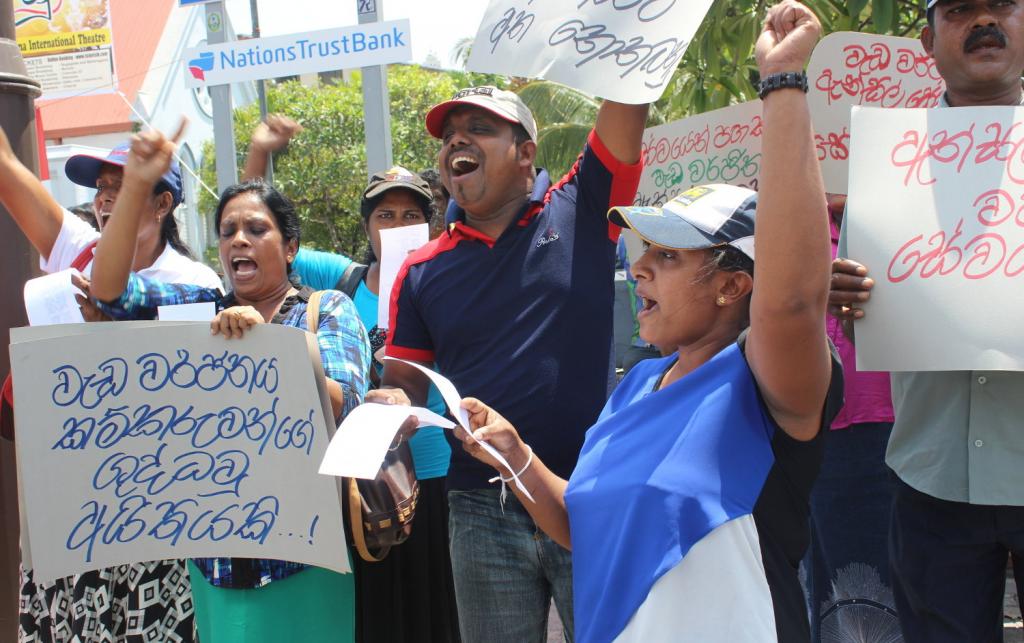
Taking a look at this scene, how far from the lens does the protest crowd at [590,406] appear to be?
5.58ft

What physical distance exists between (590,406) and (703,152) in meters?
1.31

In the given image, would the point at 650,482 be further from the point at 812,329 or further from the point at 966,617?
the point at 966,617

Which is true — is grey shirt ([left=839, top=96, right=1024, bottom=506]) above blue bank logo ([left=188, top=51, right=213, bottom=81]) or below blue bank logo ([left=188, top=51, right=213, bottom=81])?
below

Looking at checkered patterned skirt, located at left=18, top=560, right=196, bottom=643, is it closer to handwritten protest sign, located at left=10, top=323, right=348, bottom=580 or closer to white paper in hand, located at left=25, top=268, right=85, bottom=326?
handwritten protest sign, located at left=10, top=323, right=348, bottom=580

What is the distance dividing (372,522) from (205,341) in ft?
2.11

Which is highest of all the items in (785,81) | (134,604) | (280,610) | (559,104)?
(559,104)

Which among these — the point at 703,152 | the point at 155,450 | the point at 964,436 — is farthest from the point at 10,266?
the point at 964,436

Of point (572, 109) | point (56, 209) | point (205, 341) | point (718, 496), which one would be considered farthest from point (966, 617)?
point (572, 109)

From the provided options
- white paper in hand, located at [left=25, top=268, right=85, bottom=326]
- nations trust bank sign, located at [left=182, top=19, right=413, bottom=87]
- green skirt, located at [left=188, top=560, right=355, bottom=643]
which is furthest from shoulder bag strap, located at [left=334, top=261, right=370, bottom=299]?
nations trust bank sign, located at [left=182, top=19, right=413, bottom=87]

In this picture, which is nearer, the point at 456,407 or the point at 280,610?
the point at 456,407

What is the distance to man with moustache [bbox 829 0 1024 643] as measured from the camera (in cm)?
218

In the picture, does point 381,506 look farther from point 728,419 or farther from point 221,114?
point 221,114

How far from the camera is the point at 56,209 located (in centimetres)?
351

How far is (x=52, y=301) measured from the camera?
→ 301 cm
